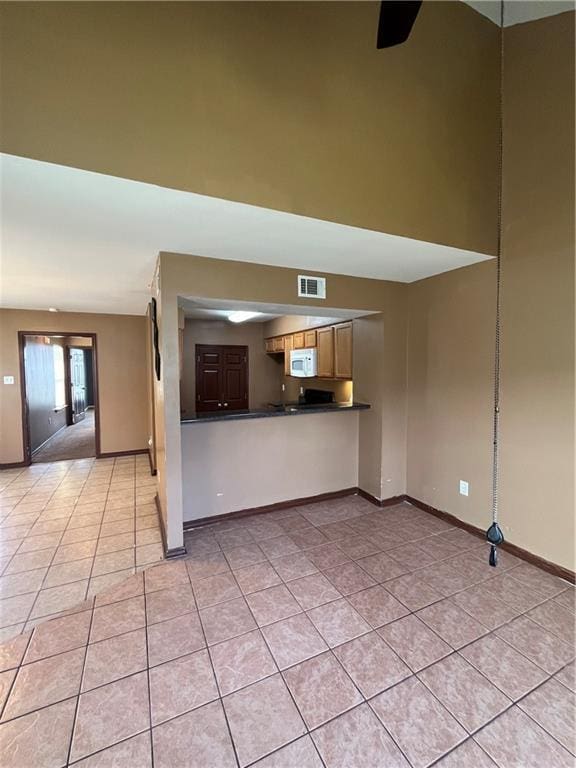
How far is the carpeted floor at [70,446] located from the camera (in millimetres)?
5573

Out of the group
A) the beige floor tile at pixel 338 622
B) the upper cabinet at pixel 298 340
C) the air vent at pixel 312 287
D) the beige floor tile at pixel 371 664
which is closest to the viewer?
the beige floor tile at pixel 371 664

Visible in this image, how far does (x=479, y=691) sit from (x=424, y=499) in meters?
2.02

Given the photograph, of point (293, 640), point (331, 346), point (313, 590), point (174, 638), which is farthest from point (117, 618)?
point (331, 346)

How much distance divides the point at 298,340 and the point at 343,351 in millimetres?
1269

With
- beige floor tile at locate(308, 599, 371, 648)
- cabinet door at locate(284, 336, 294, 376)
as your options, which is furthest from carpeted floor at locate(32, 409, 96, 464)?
beige floor tile at locate(308, 599, 371, 648)

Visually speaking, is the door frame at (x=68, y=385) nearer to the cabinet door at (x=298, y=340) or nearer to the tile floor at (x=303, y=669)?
the cabinet door at (x=298, y=340)

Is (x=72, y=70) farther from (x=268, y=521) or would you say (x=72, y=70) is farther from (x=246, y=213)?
(x=268, y=521)

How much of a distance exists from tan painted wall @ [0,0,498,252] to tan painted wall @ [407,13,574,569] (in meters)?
0.22

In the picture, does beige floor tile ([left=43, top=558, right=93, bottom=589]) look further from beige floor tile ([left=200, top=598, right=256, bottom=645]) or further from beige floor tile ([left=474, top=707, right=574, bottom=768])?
beige floor tile ([left=474, top=707, right=574, bottom=768])

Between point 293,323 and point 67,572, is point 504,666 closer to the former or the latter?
point 67,572

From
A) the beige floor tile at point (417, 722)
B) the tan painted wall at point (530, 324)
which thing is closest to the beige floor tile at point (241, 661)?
the beige floor tile at point (417, 722)

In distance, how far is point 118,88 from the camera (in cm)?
146

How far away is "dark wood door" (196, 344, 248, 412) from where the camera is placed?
632cm

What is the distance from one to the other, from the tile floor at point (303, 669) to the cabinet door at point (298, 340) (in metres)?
3.29
